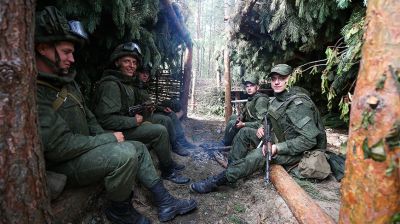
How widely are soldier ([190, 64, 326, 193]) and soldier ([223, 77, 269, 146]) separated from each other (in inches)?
49.4

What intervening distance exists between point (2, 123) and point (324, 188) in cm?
382

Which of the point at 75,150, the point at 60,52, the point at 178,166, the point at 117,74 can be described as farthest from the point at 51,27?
the point at 178,166

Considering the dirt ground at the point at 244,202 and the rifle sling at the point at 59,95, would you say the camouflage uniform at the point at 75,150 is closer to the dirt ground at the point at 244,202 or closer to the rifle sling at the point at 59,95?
the rifle sling at the point at 59,95

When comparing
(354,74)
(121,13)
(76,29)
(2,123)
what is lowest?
(2,123)

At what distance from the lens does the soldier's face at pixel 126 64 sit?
455cm

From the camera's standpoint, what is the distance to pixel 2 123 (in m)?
1.82

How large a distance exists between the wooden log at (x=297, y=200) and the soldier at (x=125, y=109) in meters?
1.61

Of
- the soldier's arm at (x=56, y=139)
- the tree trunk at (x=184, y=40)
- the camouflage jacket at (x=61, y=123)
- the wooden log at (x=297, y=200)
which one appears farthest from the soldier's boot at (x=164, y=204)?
the tree trunk at (x=184, y=40)

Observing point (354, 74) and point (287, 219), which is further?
point (354, 74)

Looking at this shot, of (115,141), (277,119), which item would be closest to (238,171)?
(277,119)

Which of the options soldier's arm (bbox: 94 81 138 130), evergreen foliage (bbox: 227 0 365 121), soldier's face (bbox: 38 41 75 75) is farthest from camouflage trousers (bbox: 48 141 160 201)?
evergreen foliage (bbox: 227 0 365 121)

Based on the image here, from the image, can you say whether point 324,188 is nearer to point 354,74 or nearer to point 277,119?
point 277,119

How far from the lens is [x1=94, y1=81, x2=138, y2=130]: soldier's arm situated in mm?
4117

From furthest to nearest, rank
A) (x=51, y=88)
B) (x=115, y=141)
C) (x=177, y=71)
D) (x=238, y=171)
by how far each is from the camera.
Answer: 1. (x=177, y=71)
2. (x=238, y=171)
3. (x=115, y=141)
4. (x=51, y=88)
